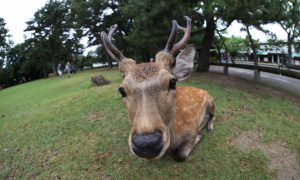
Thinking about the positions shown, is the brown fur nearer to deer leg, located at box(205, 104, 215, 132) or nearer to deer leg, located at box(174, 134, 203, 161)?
deer leg, located at box(174, 134, 203, 161)

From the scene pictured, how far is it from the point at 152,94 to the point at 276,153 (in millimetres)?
2885

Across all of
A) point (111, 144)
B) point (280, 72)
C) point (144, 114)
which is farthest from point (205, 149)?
point (280, 72)

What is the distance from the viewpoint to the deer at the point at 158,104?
11.6 feet

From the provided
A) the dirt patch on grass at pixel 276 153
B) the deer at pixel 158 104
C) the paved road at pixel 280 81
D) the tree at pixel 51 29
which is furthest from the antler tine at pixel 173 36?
the tree at pixel 51 29

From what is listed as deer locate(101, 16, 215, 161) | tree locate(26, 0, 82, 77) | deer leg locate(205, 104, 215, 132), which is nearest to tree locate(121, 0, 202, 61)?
deer leg locate(205, 104, 215, 132)

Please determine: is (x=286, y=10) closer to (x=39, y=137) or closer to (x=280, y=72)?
(x=280, y=72)

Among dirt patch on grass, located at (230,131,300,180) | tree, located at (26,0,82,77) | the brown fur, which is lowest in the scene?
dirt patch on grass, located at (230,131,300,180)

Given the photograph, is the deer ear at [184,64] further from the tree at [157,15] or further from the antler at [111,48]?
the tree at [157,15]

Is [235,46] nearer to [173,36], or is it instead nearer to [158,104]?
[173,36]

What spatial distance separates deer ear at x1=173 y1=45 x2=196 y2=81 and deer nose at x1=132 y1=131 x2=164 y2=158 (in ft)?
4.35

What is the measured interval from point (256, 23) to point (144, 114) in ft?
32.2

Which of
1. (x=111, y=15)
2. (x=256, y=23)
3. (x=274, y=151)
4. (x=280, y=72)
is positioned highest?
(x=111, y=15)

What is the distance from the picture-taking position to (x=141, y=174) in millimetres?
4922

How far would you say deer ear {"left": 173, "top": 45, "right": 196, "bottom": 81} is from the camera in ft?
15.2
